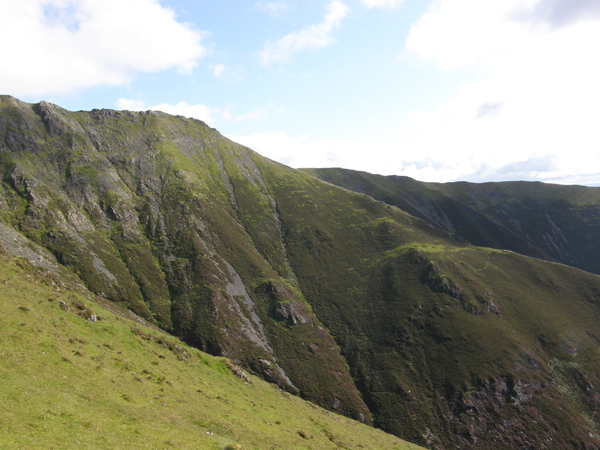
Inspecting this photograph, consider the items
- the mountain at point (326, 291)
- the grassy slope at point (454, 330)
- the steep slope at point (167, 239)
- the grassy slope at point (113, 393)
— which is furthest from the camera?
the steep slope at point (167, 239)

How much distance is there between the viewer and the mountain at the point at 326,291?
263 feet

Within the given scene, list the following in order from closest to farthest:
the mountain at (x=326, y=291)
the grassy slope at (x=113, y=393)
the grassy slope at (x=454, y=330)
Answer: the grassy slope at (x=113, y=393) → the grassy slope at (x=454, y=330) → the mountain at (x=326, y=291)

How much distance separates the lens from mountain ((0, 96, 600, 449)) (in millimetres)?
80188

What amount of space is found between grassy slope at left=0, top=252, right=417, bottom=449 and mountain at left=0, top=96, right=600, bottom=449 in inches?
1368

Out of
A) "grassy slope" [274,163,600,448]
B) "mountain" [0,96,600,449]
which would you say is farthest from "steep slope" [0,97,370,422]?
"grassy slope" [274,163,600,448]

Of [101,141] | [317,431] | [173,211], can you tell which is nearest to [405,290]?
[317,431]

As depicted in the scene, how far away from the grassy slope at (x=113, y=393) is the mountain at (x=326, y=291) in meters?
34.8

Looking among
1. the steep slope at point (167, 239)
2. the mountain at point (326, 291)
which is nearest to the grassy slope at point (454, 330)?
the mountain at point (326, 291)

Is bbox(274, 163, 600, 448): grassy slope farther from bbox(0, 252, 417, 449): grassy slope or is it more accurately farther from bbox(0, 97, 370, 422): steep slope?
bbox(0, 252, 417, 449): grassy slope

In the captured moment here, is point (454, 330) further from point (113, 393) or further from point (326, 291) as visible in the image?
point (113, 393)

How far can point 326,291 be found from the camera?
383 ft

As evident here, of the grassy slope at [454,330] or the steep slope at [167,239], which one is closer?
the grassy slope at [454,330]

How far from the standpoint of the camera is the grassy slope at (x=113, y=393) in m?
20.6

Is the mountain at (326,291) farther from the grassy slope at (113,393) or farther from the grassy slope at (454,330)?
the grassy slope at (113,393)
